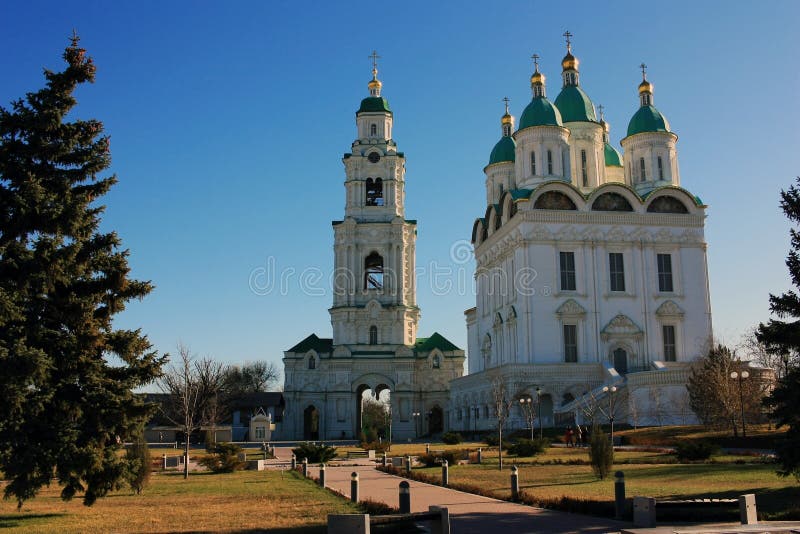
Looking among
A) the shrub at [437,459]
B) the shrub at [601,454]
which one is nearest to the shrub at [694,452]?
the shrub at [601,454]

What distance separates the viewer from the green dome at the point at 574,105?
206 ft

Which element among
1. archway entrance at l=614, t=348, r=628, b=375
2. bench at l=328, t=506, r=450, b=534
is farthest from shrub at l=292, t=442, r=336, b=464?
archway entrance at l=614, t=348, r=628, b=375

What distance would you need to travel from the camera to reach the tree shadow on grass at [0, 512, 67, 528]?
1591 centimetres

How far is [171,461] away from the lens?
34.4 m

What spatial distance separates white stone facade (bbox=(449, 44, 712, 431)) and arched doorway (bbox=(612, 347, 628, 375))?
66 millimetres

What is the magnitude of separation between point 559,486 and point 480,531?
756 cm

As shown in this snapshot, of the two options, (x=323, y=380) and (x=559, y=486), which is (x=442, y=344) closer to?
(x=323, y=380)

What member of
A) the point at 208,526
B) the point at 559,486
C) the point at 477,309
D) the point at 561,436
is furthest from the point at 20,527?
the point at 477,309

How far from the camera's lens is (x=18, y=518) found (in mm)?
16828

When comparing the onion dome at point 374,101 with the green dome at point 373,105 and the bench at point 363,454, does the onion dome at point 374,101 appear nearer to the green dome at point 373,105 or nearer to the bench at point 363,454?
the green dome at point 373,105

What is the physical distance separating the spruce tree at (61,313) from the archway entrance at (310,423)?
53.5 m

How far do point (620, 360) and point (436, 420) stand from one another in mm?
21441

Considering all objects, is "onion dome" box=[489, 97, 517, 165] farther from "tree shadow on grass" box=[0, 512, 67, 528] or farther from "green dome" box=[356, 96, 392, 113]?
"tree shadow on grass" box=[0, 512, 67, 528]

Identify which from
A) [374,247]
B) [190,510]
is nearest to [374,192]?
[374,247]
